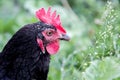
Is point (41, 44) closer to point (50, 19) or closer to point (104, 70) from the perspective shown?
point (50, 19)

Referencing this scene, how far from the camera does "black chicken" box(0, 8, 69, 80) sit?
5.46 metres

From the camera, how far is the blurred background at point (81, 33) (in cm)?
559

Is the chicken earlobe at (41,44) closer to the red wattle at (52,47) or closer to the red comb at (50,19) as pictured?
the red wattle at (52,47)

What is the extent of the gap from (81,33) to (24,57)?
317 centimetres

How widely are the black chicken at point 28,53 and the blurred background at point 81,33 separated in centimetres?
37

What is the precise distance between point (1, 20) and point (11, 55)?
10.1 ft

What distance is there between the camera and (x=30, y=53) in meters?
5.48

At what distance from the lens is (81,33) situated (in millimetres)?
8578

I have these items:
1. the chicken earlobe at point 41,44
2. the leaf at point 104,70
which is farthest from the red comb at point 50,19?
the leaf at point 104,70

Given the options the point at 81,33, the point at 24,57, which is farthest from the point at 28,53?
the point at 81,33

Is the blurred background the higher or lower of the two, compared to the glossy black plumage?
higher

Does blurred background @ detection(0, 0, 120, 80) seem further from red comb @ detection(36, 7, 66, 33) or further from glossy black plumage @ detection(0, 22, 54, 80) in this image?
glossy black plumage @ detection(0, 22, 54, 80)

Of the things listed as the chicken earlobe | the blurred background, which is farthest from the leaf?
the chicken earlobe

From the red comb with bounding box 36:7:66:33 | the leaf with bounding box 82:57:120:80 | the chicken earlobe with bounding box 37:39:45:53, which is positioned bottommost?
the leaf with bounding box 82:57:120:80
